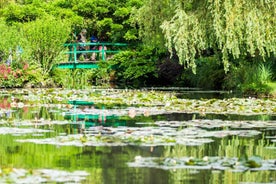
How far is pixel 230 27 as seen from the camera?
59.1ft

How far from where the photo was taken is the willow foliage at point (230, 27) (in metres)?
18.1

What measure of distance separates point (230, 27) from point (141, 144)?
29.8 ft

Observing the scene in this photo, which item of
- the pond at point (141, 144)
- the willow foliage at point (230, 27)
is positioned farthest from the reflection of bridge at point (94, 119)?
the willow foliage at point (230, 27)

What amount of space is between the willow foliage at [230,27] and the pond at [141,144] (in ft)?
9.04

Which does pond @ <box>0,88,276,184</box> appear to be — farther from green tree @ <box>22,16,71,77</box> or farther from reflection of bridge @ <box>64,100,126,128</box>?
green tree @ <box>22,16,71,77</box>

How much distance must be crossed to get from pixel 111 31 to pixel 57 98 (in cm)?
1781

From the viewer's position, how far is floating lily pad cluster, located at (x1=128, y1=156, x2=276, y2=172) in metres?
7.67

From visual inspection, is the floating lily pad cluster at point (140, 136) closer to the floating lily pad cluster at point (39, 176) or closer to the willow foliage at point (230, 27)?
the floating lily pad cluster at point (39, 176)

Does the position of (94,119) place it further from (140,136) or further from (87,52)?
(87,52)

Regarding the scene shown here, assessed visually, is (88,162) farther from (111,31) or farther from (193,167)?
(111,31)

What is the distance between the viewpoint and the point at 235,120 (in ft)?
42.3

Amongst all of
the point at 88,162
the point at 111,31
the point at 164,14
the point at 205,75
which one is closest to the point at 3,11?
the point at 111,31

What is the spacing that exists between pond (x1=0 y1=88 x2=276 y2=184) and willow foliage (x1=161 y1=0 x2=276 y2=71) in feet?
9.04

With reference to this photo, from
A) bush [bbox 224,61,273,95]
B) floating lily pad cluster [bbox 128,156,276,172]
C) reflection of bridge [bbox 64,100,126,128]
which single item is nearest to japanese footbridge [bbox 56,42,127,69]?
bush [bbox 224,61,273,95]
